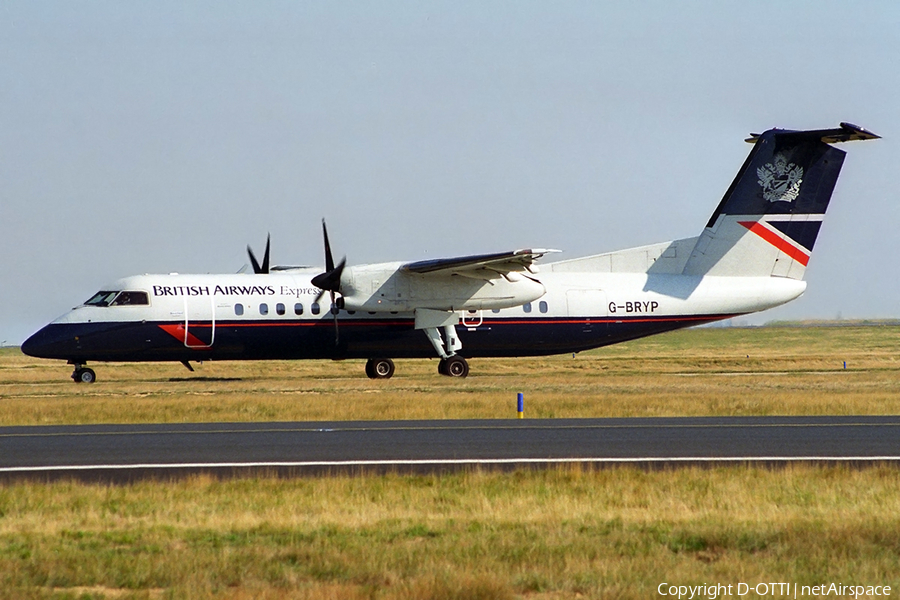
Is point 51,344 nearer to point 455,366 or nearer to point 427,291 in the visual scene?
point 427,291

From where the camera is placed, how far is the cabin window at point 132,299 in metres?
32.0

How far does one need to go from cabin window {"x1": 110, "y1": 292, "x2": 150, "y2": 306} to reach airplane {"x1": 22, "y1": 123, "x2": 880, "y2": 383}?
32 mm

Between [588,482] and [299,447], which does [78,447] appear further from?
[588,482]

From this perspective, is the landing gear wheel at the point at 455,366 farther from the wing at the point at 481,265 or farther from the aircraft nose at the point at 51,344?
the aircraft nose at the point at 51,344

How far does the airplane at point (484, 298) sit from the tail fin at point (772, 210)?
3 cm

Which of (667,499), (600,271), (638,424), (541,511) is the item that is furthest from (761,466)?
(600,271)

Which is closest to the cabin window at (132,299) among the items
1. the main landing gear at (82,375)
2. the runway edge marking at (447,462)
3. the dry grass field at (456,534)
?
the main landing gear at (82,375)

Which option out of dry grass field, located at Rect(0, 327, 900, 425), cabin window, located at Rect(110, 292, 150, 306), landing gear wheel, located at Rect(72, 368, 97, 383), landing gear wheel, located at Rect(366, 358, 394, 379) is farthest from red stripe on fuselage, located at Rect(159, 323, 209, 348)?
landing gear wheel, located at Rect(366, 358, 394, 379)

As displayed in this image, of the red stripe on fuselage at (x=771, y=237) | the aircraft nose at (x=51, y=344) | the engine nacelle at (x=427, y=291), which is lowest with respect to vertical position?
the aircraft nose at (x=51, y=344)

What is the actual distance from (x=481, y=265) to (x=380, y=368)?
20.5ft

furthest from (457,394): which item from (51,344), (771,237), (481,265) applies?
(771,237)

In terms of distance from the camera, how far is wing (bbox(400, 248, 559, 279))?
99.3 ft

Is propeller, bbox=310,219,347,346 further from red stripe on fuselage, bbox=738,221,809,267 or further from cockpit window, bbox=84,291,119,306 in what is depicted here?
red stripe on fuselage, bbox=738,221,809,267

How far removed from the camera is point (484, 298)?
32.7 metres
